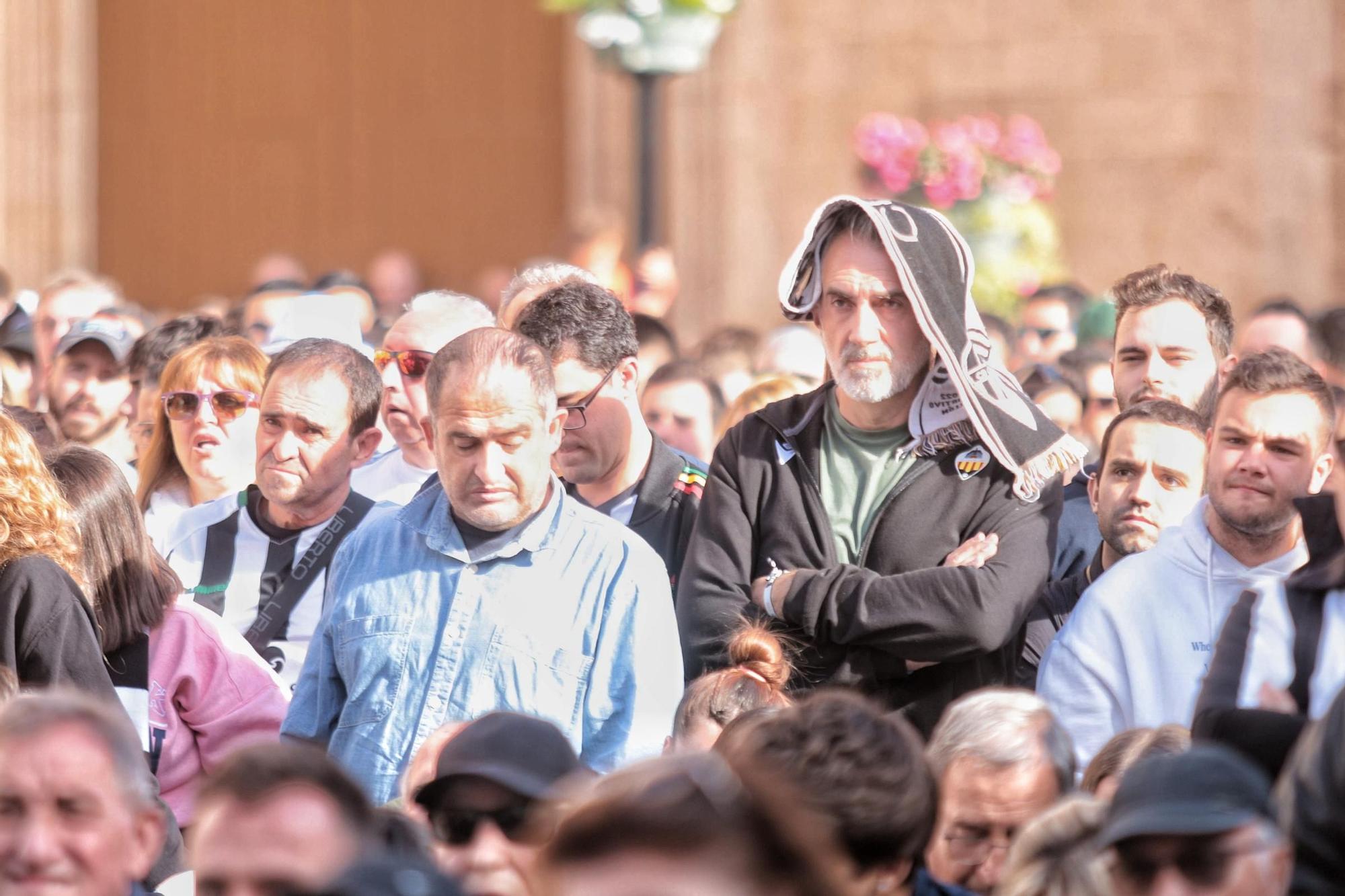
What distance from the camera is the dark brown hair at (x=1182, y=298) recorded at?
19.2 feet

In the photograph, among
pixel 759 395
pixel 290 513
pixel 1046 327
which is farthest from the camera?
pixel 1046 327

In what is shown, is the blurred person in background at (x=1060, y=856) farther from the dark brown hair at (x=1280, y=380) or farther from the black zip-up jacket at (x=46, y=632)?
the black zip-up jacket at (x=46, y=632)

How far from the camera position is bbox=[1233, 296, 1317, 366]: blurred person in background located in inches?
308

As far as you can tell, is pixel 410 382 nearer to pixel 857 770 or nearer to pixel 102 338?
pixel 102 338

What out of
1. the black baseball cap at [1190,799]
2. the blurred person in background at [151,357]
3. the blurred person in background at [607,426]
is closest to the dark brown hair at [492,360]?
the blurred person in background at [607,426]

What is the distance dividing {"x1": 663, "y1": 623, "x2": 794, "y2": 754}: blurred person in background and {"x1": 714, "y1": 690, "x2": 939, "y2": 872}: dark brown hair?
3.02 ft

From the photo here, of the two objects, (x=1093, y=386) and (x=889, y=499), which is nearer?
(x=889, y=499)

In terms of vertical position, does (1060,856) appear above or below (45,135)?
below

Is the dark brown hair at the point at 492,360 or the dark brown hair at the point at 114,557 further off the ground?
the dark brown hair at the point at 492,360

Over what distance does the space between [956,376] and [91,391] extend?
3873 mm

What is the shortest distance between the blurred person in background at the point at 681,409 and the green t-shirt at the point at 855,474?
7.14ft

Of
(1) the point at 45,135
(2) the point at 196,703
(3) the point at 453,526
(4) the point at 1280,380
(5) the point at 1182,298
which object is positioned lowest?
(2) the point at 196,703

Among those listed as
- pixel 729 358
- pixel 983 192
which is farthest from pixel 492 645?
pixel 983 192

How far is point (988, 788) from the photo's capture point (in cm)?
365
